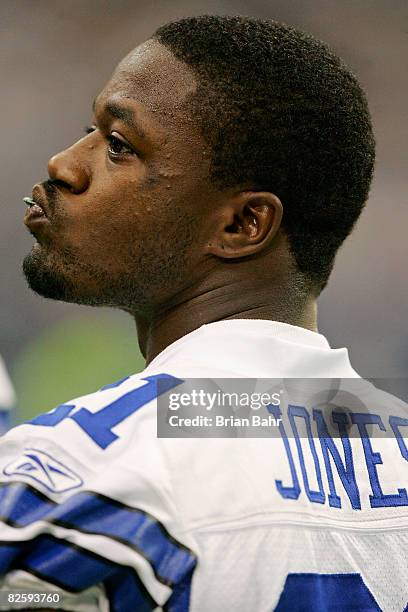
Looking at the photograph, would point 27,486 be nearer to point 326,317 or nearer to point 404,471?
point 404,471

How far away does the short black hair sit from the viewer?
1.42 meters

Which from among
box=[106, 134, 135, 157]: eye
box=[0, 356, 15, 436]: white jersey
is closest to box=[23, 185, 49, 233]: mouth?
box=[106, 134, 135, 157]: eye

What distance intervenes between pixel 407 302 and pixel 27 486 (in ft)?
13.4

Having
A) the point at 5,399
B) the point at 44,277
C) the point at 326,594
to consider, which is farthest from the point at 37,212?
the point at 5,399

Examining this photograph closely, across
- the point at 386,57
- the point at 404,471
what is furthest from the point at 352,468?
the point at 386,57

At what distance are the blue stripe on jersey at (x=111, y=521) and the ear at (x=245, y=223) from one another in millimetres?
540

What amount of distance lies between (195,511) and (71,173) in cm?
65

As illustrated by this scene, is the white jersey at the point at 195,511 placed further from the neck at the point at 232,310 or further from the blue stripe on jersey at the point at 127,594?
the neck at the point at 232,310

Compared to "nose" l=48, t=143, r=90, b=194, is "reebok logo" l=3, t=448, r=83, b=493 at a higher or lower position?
lower

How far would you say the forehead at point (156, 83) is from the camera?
55.6 inches

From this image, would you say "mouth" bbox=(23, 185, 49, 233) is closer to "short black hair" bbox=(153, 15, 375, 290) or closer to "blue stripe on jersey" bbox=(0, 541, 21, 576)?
"short black hair" bbox=(153, 15, 375, 290)

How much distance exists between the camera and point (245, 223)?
144 centimetres

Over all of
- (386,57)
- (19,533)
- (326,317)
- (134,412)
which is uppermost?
(386,57)

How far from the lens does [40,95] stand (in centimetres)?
534
